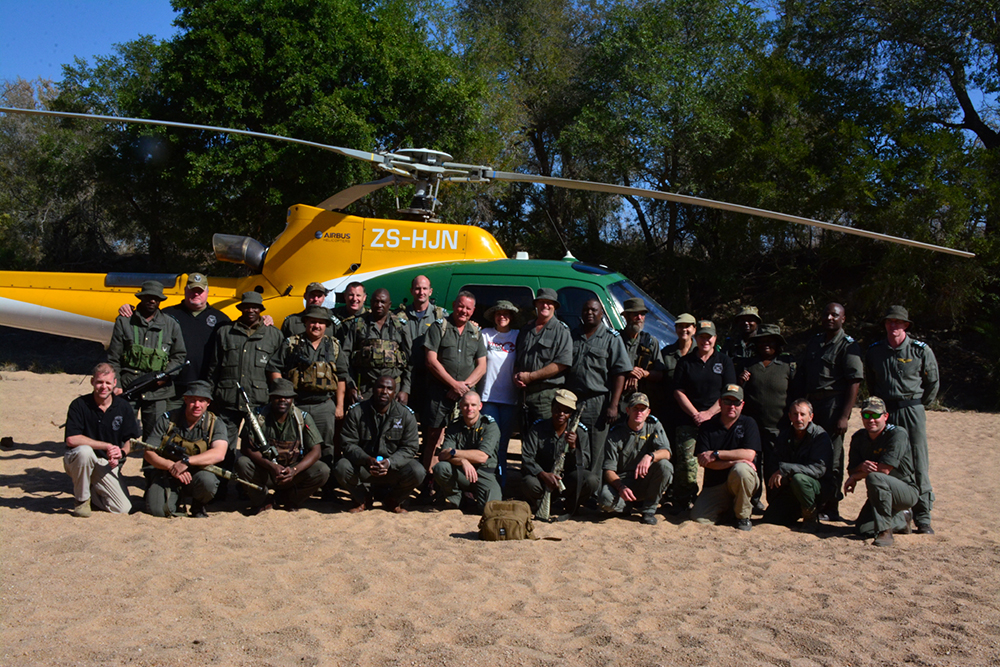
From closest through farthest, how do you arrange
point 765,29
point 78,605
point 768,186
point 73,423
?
1. point 78,605
2. point 73,423
3. point 768,186
4. point 765,29

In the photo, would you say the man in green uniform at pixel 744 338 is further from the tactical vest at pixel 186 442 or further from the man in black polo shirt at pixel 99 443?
the man in black polo shirt at pixel 99 443

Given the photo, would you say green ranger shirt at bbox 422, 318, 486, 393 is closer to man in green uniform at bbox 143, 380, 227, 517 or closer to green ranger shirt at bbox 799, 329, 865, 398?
man in green uniform at bbox 143, 380, 227, 517

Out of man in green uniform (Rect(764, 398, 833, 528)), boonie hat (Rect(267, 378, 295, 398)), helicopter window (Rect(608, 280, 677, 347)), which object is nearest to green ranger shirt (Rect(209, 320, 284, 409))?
boonie hat (Rect(267, 378, 295, 398))

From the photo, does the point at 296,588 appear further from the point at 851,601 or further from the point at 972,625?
Result: the point at 972,625

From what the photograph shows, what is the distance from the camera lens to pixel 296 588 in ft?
15.3

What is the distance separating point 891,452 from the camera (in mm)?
6199

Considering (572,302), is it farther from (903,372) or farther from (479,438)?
(903,372)

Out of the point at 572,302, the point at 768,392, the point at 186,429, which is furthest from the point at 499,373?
the point at 186,429

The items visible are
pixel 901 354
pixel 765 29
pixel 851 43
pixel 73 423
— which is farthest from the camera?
pixel 765 29

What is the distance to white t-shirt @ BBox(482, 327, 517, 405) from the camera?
7051 mm

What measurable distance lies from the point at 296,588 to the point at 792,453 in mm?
4122

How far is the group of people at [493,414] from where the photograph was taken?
20.6 feet

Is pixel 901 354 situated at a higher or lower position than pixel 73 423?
higher

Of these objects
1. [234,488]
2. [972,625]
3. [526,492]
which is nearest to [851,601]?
[972,625]
